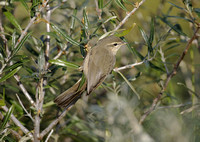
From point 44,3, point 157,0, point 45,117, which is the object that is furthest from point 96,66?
point 157,0

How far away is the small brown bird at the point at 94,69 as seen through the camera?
236 cm

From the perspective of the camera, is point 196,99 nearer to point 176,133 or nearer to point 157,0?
point 176,133

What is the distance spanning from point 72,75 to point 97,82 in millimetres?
414

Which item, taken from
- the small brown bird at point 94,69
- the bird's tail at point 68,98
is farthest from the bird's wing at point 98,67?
the bird's tail at point 68,98

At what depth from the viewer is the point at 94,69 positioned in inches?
104

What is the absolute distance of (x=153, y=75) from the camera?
324 centimetres

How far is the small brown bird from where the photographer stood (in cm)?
236

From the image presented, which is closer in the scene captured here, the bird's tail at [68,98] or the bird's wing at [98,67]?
the bird's tail at [68,98]

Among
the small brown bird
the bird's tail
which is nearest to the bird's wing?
the small brown bird

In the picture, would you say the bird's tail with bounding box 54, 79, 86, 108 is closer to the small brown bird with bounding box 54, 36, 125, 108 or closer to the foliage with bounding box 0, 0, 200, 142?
the small brown bird with bounding box 54, 36, 125, 108

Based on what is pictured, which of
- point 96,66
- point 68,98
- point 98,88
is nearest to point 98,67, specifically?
point 96,66

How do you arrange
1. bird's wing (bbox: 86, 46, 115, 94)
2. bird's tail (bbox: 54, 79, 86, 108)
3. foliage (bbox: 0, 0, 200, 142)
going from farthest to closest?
bird's wing (bbox: 86, 46, 115, 94)
bird's tail (bbox: 54, 79, 86, 108)
foliage (bbox: 0, 0, 200, 142)

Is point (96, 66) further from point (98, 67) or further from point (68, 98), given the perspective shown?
point (68, 98)

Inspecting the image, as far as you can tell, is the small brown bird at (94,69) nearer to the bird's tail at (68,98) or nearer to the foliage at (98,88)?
the bird's tail at (68,98)
